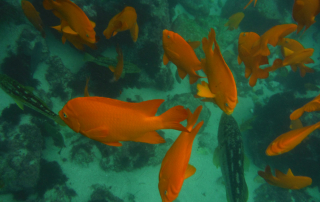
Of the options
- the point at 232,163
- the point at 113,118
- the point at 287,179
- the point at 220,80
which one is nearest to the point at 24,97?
the point at 113,118

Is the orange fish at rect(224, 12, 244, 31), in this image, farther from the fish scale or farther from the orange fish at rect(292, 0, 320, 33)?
the fish scale

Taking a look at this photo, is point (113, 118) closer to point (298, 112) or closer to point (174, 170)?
point (174, 170)

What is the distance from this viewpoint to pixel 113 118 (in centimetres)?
159

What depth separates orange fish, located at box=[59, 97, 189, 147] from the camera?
1.56 metres

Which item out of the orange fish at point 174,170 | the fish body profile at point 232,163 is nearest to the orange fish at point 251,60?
the orange fish at point 174,170

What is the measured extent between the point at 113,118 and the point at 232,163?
379cm

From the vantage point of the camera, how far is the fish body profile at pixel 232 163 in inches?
154

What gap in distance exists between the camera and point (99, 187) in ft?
16.3

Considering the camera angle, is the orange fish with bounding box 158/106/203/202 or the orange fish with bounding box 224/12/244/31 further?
the orange fish with bounding box 224/12/244/31

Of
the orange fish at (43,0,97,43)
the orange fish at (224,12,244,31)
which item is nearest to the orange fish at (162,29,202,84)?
the orange fish at (43,0,97,43)

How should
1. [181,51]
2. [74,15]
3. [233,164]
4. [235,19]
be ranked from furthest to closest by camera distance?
1. [235,19]
2. [233,164]
3. [181,51]
4. [74,15]

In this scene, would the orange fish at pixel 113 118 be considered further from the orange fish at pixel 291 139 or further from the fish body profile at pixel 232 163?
the fish body profile at pixel 232 163

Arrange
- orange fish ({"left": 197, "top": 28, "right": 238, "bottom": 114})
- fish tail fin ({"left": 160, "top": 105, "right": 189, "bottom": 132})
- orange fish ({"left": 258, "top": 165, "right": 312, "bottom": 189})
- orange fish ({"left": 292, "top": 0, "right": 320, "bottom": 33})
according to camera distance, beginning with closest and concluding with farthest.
A: fish tail fin ({"left": 160, "top": 105, "right": 189, "bottom": 132}), orange fish ({"left": 197, "top": 28, "right": 238, "bottom": 114}), orange fish ({"left": 292, "top": 0, "right": 320, "bottom": 33}), orange fish ({"left": 258, "top": 165, "right": 312, "bottom": 189})

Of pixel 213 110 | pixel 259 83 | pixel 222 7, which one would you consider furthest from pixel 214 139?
pixel 222 7
